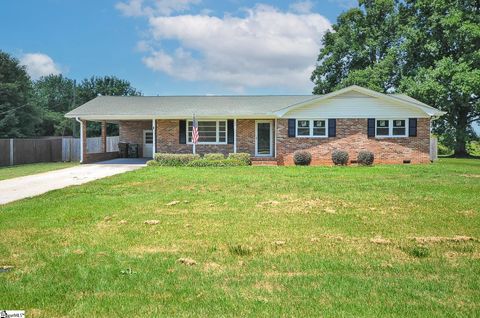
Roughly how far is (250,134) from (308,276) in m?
20.6

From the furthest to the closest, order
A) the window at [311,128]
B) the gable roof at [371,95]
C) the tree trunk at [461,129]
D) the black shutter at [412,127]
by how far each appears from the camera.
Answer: the tree trunk at [461,129], the window at [311,128], the black shutter at [412,127], the gable roof at [371,95]

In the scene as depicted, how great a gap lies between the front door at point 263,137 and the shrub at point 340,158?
4148 mm

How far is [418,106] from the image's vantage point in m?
22.8

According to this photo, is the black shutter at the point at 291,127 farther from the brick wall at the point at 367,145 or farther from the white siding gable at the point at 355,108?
the brick wall at the point at 367,145

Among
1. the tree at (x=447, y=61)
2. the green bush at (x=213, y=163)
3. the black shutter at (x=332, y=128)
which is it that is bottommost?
the green bush at (x=213, y=163)

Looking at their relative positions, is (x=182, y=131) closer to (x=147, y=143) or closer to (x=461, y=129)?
(x=147, y=143)

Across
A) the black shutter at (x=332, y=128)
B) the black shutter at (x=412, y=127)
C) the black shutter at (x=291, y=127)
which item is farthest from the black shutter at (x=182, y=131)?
the black shutter at (x=412, y=127)

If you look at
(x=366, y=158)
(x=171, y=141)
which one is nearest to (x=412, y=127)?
(x=366, y=158)

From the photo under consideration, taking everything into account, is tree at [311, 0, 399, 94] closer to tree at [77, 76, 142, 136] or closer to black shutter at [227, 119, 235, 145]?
black shutter at [227, 119, 235, 145]

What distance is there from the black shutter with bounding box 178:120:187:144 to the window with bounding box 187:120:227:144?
0.24 metres

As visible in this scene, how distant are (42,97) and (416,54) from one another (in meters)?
52.8

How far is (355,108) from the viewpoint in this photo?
23375 mm

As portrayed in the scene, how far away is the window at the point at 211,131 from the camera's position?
83.1 feet

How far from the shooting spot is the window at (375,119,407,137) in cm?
2342
